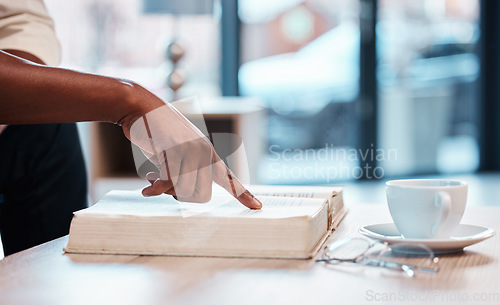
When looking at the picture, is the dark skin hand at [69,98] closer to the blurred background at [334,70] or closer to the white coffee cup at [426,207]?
the white coffee cup at [426,207]

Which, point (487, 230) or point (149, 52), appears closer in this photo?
point (487, 230)

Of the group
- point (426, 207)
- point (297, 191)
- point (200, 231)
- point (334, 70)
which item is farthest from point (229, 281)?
point (334, 70)

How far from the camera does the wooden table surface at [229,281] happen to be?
1.80 feet

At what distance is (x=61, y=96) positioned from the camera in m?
0.74

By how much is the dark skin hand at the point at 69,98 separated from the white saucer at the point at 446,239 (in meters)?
0.15

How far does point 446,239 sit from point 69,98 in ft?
1.50

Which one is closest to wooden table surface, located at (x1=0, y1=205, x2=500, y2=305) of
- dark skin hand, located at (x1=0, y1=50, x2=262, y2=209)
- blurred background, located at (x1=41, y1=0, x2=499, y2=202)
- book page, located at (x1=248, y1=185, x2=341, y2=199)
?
dark skin hand, located at (x1=0, y1=50, x2=262, y2=209)

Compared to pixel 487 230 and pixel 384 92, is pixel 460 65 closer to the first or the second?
pixel 384 92

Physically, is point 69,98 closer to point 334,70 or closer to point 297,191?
point 297,191

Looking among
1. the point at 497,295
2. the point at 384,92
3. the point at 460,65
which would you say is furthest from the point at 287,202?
the point at 460,65

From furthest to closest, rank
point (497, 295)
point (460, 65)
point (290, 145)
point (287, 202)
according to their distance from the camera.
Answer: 1. point (460, 65)
2. point (290, 145)
3. point (287, 202)
4. point (497, 295)

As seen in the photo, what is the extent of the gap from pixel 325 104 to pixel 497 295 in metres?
3.99

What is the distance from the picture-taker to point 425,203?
2.26 feet

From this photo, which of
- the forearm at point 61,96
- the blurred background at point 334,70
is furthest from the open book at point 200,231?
the blurred background at point 334,70
